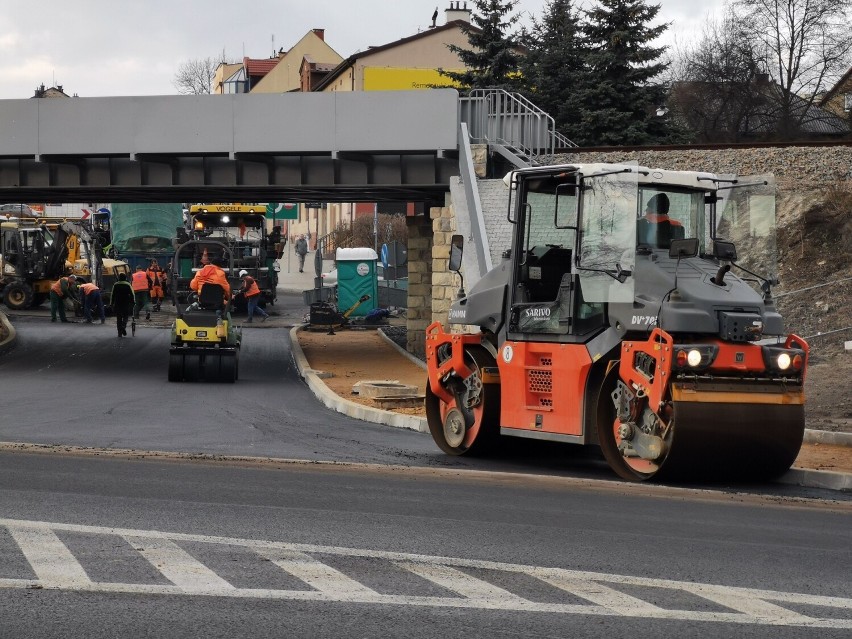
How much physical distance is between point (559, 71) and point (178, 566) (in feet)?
147

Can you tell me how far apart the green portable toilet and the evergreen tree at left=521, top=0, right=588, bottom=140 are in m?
8.09

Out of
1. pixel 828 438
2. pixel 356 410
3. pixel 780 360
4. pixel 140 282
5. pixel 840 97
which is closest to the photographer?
pixel 780 360

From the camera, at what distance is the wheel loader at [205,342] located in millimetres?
26141

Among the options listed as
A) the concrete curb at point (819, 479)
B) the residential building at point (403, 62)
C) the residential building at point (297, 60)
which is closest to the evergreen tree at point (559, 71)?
the residential building at point (403, 62)

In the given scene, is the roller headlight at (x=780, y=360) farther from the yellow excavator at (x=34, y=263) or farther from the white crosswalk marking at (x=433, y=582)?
the yellow excavator at (x=34, y=263)

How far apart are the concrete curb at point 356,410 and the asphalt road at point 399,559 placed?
6.93 meters

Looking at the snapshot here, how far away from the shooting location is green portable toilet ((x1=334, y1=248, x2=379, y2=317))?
1833 inches

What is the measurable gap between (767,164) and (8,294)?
30.8 metres

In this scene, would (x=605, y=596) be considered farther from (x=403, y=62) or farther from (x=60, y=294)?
(x=403, y=62)

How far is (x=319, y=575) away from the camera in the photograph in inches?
273

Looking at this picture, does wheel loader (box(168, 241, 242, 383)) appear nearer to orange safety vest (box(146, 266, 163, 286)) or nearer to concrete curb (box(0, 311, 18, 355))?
concrete curb (box(0, 311, 18, 355))

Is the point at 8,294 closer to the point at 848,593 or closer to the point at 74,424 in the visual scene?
the point at 74,424

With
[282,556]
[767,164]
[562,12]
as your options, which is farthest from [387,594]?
[562,12]

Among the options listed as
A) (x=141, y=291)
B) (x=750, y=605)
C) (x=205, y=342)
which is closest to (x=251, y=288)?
(x=141, y=291)
